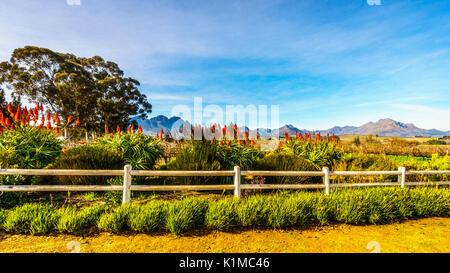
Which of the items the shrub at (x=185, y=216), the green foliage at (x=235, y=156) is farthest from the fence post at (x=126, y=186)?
the green foliage at (x=235, y=156)

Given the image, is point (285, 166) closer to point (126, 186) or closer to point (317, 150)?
point (317, 150)

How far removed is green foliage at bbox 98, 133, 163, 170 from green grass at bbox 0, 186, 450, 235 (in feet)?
10.6

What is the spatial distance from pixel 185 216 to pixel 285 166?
422 cm

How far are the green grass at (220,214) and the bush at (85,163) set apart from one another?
6.99 feet

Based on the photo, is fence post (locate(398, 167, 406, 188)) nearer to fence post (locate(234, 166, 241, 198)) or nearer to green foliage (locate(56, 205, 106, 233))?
fence post (locate(234, 166, 241, 198))

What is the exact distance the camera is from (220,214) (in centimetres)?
485

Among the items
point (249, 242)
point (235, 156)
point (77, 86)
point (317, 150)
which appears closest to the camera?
point (249, 242)

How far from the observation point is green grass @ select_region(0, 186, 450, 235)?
4590mm

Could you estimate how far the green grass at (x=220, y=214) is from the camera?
4.59 m

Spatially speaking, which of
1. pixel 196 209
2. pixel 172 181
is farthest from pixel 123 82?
pixel 196 209

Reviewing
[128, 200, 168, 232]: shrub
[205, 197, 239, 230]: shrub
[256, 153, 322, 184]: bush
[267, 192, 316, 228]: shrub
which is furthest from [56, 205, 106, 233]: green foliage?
[256, 153, 322, 184]: bush

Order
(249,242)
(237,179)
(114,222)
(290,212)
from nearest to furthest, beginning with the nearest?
(249,242)
(114,222)
(290,212)
(237,179)

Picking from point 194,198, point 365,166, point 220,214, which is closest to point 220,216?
point 220,214
